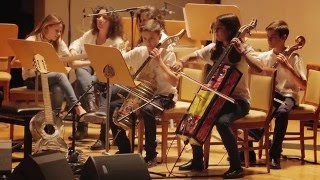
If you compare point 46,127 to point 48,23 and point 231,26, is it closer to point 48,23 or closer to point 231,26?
point 48,23

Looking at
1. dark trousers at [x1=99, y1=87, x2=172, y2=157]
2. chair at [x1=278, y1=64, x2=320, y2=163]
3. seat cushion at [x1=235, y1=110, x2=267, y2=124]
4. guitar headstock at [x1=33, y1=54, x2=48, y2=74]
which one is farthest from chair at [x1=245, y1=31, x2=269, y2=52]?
guitar headstock at [x1=33, y1=54, x2=48, y2=74]

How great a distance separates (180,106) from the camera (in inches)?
216

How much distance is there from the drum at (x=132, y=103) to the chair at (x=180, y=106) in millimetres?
322

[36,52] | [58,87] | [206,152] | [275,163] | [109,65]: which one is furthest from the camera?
[58,87]

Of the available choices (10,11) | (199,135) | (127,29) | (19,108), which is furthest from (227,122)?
(10,11)

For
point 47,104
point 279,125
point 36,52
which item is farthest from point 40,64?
point 279,125

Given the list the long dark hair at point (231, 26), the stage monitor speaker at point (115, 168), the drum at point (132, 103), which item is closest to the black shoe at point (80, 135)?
the drum at point (132, 103)

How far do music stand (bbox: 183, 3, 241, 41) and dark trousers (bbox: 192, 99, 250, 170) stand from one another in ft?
4.50

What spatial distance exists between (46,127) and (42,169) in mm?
1624

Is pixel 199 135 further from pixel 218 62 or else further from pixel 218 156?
pixel 218 156

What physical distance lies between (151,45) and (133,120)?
610 millimetres

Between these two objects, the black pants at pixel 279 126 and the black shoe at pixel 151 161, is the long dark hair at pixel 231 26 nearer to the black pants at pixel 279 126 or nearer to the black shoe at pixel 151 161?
the black pants at pixel 279 126

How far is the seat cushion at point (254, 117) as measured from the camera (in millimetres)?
5188

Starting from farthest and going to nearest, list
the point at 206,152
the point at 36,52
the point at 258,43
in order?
the point at 258,43 < the point at 206,152 < the point at 36,52
